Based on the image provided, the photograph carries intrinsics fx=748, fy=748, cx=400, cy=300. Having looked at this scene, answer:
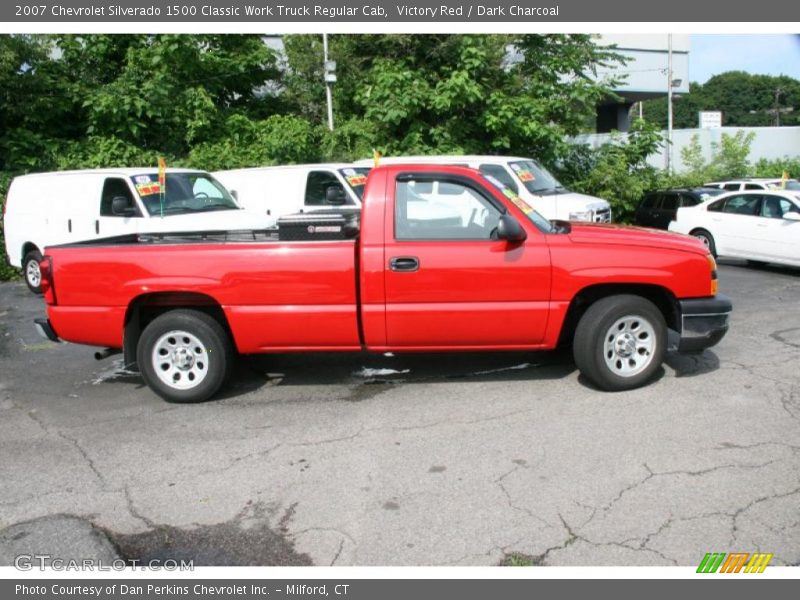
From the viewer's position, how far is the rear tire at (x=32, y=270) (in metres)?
12.0

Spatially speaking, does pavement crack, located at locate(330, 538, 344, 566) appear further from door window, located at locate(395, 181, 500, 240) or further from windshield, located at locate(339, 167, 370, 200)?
windshield, located at locate(339, 167, 370, 200)

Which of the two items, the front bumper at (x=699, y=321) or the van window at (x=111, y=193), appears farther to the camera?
the van window at (x=111, y=193)

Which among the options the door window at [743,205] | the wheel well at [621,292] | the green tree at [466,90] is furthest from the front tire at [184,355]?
the green tree at [466,90]

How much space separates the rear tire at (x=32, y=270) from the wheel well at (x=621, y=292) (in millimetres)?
9214

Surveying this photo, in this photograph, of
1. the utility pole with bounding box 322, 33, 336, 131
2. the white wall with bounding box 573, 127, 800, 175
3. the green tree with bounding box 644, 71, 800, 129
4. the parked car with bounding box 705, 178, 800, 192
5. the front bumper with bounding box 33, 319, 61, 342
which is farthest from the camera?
the green tree with bounding box 644, 71, 800, 129

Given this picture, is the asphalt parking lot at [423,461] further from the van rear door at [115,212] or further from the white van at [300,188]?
the white van at [300,188]

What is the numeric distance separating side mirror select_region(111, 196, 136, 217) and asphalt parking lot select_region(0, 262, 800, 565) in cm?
360

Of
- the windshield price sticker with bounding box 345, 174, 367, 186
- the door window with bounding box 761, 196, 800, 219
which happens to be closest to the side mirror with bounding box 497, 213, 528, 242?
the windshield price sticker with bounding box 345, 174, 367, 186

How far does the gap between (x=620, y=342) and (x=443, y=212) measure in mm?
1731

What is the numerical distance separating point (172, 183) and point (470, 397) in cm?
659

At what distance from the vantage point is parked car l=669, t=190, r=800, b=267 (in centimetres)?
1189

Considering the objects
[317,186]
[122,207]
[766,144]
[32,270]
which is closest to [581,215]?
[317,186]

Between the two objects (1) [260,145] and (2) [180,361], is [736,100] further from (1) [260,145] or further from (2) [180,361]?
(2) [180,361]

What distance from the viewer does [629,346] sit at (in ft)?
19.4
